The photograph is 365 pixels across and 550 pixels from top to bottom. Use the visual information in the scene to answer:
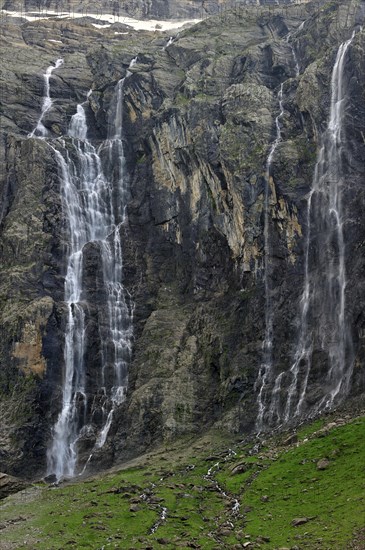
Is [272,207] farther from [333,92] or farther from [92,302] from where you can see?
[92,302]

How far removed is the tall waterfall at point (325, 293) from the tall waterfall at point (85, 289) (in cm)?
2766

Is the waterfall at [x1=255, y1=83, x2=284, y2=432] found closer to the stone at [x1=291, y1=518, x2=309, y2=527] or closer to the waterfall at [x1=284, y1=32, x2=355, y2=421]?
the waterfall at [x1=284, y1=32, x2=355, y2=421]

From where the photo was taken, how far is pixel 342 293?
9925cm

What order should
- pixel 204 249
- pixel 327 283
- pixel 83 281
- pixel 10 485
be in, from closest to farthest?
1. pixel 10 485
2. pixel 327 283
3. pixel 204 249
4. pixel 83 281

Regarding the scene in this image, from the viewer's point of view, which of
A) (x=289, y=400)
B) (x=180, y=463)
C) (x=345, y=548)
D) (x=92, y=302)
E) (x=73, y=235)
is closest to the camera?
(x=345, y=548)

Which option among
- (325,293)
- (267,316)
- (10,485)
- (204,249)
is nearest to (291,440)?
(325,293)

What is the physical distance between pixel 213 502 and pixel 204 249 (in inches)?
2213

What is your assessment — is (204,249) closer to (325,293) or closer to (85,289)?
(85,289)

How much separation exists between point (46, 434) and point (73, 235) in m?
37.8

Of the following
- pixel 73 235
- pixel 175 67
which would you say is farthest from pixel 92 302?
pixel 175 67

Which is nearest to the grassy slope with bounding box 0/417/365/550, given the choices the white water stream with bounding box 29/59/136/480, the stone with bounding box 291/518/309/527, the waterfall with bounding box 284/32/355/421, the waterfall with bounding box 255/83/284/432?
the stone with bounding box 291/518/309/527

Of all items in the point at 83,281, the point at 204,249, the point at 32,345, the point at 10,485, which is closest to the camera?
the point at 10,485

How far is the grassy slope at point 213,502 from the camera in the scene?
55.7 meters

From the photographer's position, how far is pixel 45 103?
154500mm
